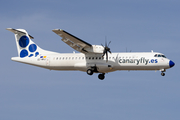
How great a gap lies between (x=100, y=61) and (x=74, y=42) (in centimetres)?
349

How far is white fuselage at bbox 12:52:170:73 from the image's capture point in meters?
29.8

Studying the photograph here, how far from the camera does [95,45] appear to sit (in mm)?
30219

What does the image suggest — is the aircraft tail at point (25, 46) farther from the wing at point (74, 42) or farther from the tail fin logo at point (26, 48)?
the wing at point (74, 42)

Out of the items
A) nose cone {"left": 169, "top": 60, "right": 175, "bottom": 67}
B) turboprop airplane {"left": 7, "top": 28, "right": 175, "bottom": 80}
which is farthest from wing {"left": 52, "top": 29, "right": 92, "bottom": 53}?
nose cone {"left": 169, "top": 60, "right": 175, "bottom": 67}

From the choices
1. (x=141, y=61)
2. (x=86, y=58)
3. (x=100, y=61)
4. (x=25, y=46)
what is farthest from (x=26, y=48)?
(x=141, y=61)

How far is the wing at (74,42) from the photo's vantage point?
90.9 ft

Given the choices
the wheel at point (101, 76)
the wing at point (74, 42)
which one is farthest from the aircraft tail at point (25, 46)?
the wheel at point (101, 76)

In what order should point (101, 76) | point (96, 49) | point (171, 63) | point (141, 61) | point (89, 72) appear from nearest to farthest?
point (171, 63) → point (141, 61) → point (96, 49) → point (89, 72) → point (101, 76)

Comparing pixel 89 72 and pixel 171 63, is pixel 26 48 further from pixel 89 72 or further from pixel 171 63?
pixel 171 63

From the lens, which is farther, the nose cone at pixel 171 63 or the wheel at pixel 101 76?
the wheel at pixel 101 76

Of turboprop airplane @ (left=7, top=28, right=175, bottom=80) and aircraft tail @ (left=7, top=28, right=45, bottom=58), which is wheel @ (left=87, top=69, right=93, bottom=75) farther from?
aircraft tail @ (left=7, top=28, right=45, bottom=58)

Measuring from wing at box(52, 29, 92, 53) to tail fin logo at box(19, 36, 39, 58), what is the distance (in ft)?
17.7

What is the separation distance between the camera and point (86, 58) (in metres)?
31.4

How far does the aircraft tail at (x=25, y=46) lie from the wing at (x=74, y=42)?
198 inches
